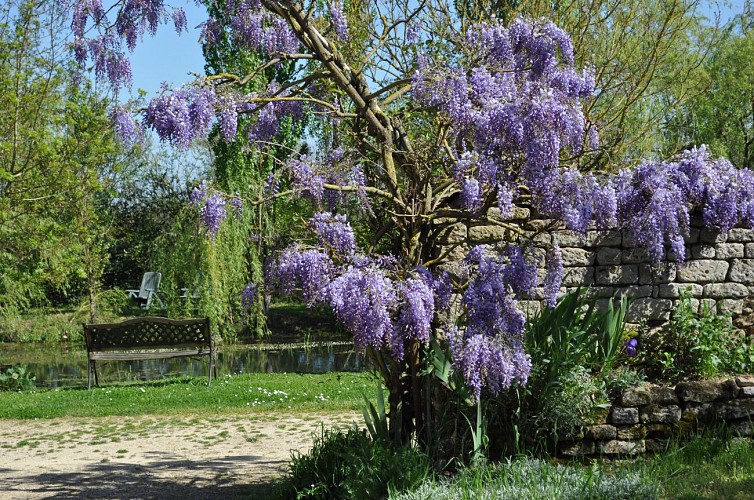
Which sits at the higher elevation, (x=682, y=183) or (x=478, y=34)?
(x=478, y=34)

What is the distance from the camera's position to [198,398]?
10.4 metres

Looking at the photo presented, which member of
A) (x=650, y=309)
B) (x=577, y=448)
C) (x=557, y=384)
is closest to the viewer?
(x=557, y=384)

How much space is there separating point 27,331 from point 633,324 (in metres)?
18.0

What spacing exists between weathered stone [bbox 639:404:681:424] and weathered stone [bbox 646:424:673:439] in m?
0.04

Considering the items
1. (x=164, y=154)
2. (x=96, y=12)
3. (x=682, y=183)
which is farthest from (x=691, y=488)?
(x=164, y=154)

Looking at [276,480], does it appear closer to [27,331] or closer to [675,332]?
[675,332]

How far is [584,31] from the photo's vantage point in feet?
38.7

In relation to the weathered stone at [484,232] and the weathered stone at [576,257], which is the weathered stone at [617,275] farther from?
the weathered stone at [484,232]

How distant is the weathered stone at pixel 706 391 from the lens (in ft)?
20.0

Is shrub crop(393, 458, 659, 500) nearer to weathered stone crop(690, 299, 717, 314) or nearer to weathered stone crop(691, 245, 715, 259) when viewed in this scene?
weathered stone crop(690, 299, 717, 314)

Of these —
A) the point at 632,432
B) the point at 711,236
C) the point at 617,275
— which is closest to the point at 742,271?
the point at 711,236

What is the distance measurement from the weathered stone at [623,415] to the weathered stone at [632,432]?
4 cm

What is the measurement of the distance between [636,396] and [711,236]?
2.01 m

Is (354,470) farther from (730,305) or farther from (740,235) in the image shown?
(740,235)
